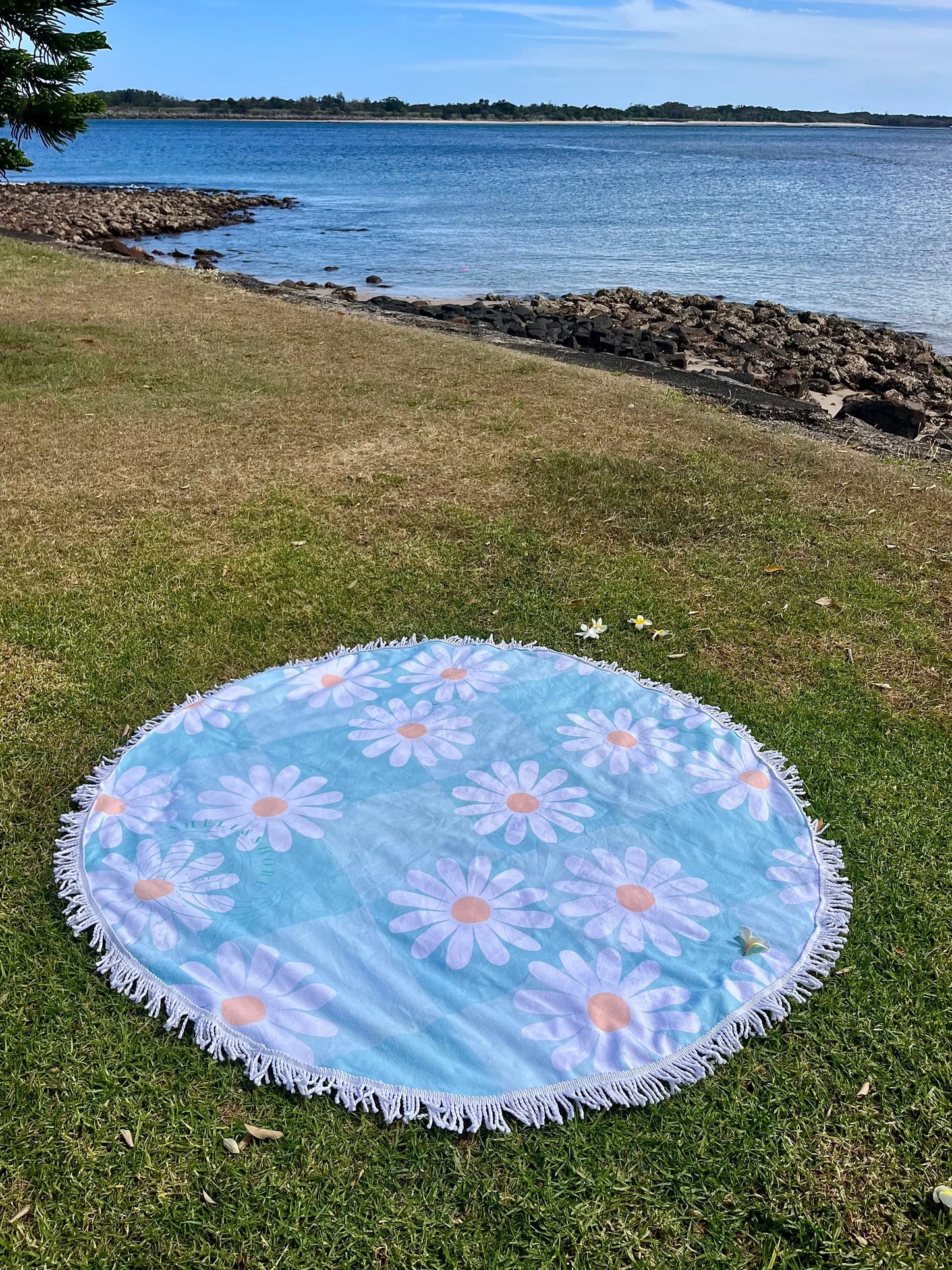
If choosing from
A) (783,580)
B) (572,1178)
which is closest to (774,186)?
(783,580)

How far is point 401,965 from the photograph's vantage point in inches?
96.0

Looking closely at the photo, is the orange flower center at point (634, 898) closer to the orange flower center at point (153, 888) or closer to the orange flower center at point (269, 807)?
the orange flower center at point (269, 807)

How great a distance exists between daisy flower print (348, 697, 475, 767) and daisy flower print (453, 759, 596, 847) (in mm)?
197

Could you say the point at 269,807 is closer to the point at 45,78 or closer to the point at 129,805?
the point at 129,805

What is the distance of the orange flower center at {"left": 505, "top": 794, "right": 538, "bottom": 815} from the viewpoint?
3002 millimetres

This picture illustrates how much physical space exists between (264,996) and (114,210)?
32.5 meters

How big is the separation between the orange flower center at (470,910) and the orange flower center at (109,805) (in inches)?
49.1

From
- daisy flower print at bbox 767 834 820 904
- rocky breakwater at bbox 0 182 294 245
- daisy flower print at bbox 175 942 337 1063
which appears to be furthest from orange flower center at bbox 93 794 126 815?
rocky breakwater at bbox 0 182 294 245

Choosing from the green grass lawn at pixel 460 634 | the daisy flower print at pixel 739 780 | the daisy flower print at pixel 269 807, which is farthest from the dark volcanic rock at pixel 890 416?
the daisy flower print at pixel 269 807

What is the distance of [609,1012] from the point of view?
2.33m

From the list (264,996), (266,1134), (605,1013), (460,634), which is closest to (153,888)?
(264,996)

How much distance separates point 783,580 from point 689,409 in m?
3.40

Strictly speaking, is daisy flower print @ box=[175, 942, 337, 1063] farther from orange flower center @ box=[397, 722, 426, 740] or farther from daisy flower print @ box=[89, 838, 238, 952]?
orange flower center @ box=[397, 722, 426, 740]

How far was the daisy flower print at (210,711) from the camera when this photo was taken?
343 centimetres
